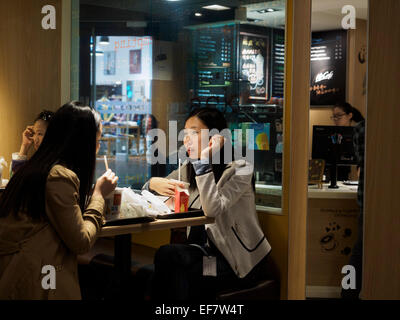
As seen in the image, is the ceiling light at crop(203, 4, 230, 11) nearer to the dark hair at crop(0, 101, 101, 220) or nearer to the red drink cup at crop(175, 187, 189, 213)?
the red drink cup at crop(175, 187, 189, 213)

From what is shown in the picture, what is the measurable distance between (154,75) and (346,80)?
190 cm

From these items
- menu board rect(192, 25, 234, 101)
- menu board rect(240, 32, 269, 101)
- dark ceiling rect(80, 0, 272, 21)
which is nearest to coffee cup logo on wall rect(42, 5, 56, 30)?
dark ceiling rect(80, 0, 272, 21)

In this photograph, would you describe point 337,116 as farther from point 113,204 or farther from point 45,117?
point 45,117

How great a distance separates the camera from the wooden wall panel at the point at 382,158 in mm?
2559

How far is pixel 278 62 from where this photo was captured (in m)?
3.72

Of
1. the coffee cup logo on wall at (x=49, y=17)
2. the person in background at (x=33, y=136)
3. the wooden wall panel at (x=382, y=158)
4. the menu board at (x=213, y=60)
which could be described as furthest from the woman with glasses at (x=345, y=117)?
the coffee cup logo on wall at (x=49, y=17)

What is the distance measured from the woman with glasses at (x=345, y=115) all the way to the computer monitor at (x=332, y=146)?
0.04m

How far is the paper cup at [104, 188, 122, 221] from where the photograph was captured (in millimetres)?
2726

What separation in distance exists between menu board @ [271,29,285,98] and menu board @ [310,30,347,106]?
0.65ft

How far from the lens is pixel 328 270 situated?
3.68 metres
